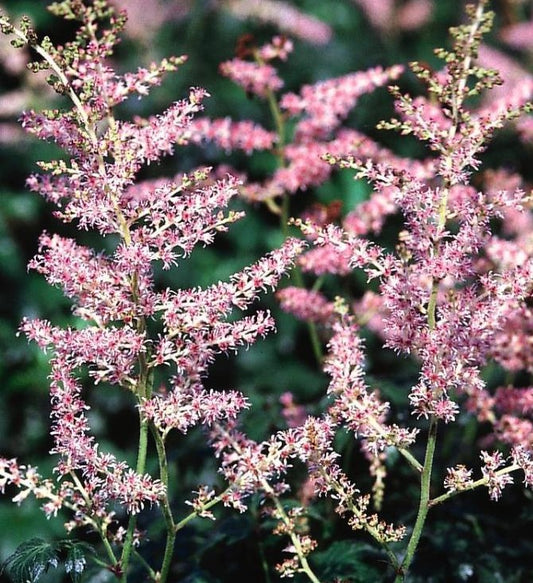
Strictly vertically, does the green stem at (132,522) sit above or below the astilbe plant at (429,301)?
below

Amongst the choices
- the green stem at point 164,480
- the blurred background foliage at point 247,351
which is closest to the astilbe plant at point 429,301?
the green stem at point 164,480

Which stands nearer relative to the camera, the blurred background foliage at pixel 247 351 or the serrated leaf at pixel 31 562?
the serrated leaf at pixel 31 562

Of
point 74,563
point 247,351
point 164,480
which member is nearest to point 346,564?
point 164,480

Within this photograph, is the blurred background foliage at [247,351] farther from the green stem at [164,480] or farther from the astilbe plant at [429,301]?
the astilbe plant at [429,301]

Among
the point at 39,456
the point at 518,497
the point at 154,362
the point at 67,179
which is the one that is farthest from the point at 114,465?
the point at 39,456

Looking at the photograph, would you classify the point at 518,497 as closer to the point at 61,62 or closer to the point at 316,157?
the point at 316,157

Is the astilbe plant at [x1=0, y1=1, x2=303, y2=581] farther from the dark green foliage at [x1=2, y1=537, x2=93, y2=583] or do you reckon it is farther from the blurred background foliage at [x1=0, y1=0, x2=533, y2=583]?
the blurred background foliage at [x1=0, y1=0, x2=533, y2=583]
